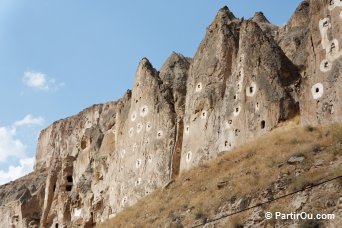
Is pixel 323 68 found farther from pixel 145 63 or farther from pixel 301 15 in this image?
pixel 145 63

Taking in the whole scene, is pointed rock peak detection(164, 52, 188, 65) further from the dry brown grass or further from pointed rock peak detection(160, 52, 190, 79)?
the dry brown grass

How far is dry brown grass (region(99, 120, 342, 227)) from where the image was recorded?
2158cm

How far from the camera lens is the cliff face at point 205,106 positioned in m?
29.7

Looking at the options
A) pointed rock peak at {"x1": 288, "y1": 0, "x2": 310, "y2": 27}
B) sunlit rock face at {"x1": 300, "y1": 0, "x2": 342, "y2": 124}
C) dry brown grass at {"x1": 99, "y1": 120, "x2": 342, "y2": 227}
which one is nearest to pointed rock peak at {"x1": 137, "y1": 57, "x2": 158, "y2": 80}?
pointed rock peak at {"x1": 288, "y1": 0, "x2": 310, "y2": 27}

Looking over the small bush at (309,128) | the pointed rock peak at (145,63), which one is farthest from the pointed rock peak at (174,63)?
the small bush at (309,128)

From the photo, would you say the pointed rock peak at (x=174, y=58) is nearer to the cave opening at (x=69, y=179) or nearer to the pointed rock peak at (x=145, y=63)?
the pointed rock peak at (x=145, y=63)

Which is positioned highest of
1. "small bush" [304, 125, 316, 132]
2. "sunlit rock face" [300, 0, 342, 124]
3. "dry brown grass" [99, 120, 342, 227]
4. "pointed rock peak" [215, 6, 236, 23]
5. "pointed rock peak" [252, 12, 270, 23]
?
"pointed rock peak" [252, 12, 270, 23]

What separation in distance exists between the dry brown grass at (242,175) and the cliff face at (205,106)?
102 inches

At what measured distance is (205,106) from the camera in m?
35.5

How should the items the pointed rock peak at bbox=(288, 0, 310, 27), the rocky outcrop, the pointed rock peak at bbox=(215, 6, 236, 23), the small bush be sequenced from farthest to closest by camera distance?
the rocky outcrop < the pointed rock peak at bbox=(288, 0, 310, 27) < the pointed rock peak at bbox=(215, 6, 236, 23) < the small bush

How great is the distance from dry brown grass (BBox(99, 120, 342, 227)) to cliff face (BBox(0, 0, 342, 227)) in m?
2.59

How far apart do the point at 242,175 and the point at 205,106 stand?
38.7 feet

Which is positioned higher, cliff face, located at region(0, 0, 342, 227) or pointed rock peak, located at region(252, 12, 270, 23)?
pointed rock peak, located at region(252, 12, 270, 23)

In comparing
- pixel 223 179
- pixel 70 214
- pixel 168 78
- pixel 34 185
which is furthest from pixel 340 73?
pixel 34 185
